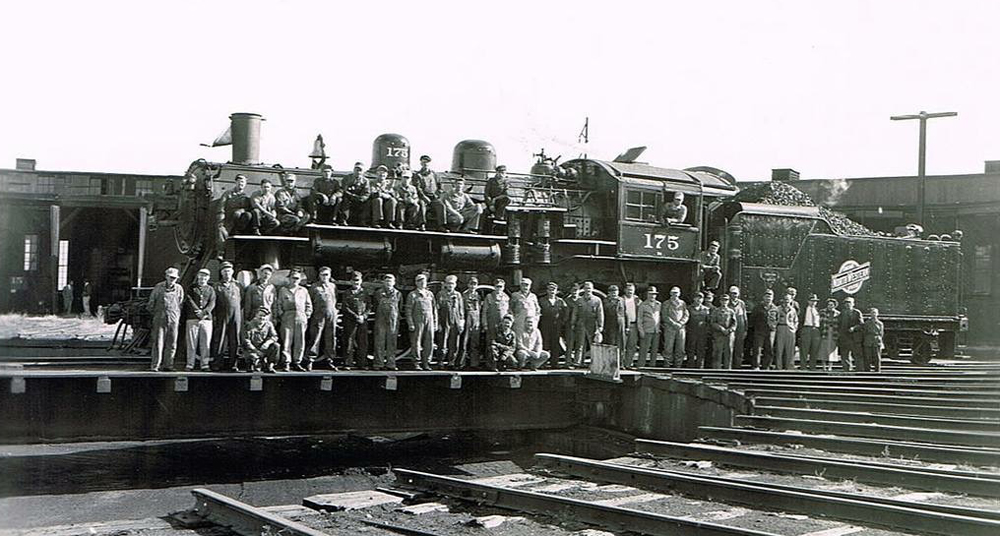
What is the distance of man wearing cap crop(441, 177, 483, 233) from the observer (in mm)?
15055

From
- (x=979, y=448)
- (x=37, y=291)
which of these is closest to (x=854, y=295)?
(x=979, y=448)

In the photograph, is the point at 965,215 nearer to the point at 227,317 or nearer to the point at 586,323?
the point at 586,323

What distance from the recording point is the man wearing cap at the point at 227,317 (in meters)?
12.2

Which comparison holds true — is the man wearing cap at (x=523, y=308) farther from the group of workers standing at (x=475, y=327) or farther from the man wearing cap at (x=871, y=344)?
the man wearing cap at (x=871, y=344)

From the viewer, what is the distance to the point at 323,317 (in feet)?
41.5

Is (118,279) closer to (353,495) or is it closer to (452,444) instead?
(452,444)

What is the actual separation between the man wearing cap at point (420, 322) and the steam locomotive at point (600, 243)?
1.73 m

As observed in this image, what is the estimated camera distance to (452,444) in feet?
51.1

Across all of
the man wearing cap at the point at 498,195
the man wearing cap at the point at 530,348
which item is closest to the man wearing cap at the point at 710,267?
the man wearing cap at the point at 498,195

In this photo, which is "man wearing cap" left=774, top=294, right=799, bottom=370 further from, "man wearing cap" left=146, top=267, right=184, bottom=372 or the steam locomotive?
"man wearing cap" left=146, top=267, right=184, bottom=372

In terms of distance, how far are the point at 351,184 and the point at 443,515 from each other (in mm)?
6919

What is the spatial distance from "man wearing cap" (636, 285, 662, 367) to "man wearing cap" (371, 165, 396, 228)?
14.2 ft

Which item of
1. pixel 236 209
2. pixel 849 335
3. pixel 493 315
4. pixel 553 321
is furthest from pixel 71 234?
pixel 849 335

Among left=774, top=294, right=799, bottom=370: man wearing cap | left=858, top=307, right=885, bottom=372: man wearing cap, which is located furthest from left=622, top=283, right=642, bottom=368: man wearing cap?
left=858, top=307, right=885, bottom=372: man wearing cap
